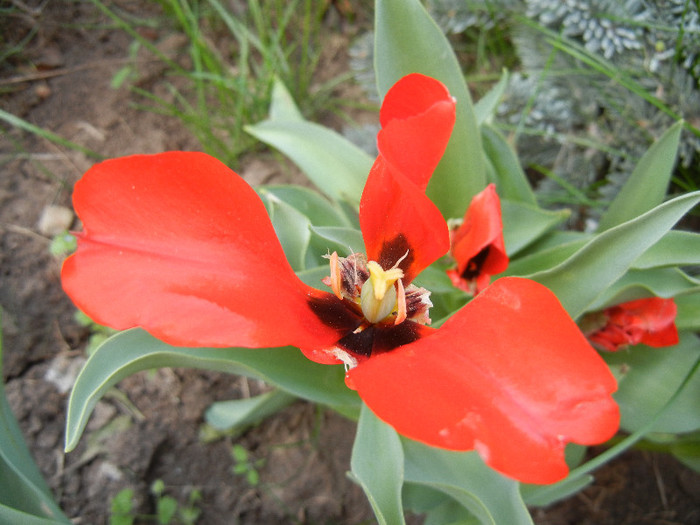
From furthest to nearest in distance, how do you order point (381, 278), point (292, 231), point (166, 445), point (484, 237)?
1. point (166, 445)
2. point (292, 231)
3. point (484, 237)
4. point (381, 278)

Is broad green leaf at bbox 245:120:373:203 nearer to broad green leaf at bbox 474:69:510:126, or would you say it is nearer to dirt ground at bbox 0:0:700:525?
broad green leaf at bbox 474:69:510:126

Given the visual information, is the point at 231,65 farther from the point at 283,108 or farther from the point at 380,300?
the point at 380,300

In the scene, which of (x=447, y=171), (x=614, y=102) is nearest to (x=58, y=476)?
(x=447, y=171)

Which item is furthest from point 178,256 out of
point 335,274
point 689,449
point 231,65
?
point 231,65

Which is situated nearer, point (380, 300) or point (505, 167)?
point (380, 300)

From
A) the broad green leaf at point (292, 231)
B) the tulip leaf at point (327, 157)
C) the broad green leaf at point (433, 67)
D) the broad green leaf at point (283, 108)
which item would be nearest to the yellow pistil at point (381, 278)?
the broad green leaf at point (292, 231)

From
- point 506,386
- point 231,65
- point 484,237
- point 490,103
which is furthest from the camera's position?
point 231,65

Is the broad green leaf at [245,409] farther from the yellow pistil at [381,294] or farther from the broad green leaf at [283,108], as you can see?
the broad green leaf at [283,108]
